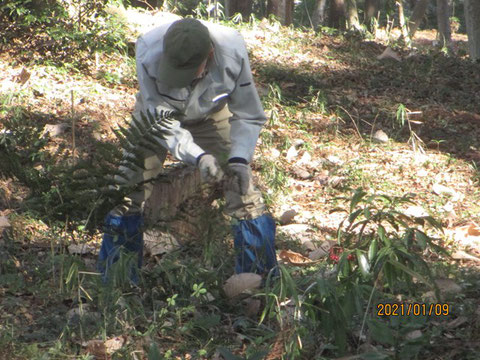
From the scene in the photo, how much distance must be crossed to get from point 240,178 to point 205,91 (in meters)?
0.54

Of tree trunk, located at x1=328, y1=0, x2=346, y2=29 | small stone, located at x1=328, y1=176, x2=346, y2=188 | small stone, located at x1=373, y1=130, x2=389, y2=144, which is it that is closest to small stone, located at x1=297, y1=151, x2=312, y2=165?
small stone, located at x1=328, y1=176, x2=346, y2=188

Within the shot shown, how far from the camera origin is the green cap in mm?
3881

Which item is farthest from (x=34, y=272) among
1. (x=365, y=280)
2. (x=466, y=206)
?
(x=466, y=206)

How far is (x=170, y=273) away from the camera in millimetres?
3721

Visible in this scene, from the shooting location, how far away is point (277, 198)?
6.11m

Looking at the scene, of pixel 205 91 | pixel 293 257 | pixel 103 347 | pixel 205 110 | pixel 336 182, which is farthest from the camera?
pixel 336 182

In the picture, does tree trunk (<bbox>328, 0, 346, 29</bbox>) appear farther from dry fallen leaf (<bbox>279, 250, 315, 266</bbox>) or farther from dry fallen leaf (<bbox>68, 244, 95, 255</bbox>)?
dry fallen leaf (<bbox>68, 244, 95, 255</bbox>)

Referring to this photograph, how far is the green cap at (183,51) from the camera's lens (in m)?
3.88

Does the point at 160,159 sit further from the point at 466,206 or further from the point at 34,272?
the point at 466,206

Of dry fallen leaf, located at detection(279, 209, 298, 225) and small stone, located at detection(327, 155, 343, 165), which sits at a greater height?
small stone, located at detection(327, 155, 343, 165)

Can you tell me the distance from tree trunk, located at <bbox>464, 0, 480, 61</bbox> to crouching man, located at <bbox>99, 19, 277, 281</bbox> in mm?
7281

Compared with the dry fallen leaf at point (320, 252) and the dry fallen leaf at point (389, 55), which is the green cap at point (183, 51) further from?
the dry fallen leaf at point (389, 55)

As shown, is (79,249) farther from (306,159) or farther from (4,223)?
(306,159)

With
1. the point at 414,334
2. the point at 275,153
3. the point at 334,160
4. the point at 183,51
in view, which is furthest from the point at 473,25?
the point at 414,334
